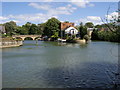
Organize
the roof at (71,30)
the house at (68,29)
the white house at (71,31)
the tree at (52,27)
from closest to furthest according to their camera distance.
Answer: the white house at (71,31) < the roof at (71,30) < the house at (68,29) < the tree at (52,27)

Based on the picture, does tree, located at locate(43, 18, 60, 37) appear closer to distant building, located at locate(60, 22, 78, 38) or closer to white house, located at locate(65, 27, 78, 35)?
distant building, located at locate(60, 22, 78, 38)

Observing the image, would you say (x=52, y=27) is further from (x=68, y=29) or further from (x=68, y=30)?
(x=68, y=30)

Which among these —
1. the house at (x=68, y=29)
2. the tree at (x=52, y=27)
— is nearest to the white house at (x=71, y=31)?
the house at (x=68, y=29)

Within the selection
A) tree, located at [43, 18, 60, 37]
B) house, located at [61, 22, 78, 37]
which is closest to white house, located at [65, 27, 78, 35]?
house, located at [61, 22, 78, 37]

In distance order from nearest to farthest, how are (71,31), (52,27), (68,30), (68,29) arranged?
(71,31), (68,30), (68,29), (52,27)

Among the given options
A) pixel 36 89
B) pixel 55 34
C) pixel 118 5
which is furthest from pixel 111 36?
pixel 55 34

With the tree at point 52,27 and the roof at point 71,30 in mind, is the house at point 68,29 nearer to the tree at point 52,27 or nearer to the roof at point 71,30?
the roof at point 71,30

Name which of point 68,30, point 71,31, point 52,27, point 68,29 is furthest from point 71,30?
point 52,27

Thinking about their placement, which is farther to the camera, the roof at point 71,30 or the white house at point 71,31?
the roof at point 71,30

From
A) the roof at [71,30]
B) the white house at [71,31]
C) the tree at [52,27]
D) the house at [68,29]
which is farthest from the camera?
the tree at [52,27]

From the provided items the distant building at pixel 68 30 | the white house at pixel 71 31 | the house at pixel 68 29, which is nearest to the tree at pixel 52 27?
the distant building at pixel 68 30

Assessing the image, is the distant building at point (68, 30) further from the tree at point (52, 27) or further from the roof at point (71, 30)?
the tree at point (52, 27)

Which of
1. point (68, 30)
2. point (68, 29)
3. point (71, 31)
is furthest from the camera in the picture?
point (68, 29)

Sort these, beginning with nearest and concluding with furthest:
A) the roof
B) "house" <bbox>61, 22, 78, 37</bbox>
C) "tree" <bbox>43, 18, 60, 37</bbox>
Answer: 1. the roof
2. "house" <bbox>61, 22, 78, 37</bbox>
3. "tree" <bbox>43, 18, 60, 37</bbox>
